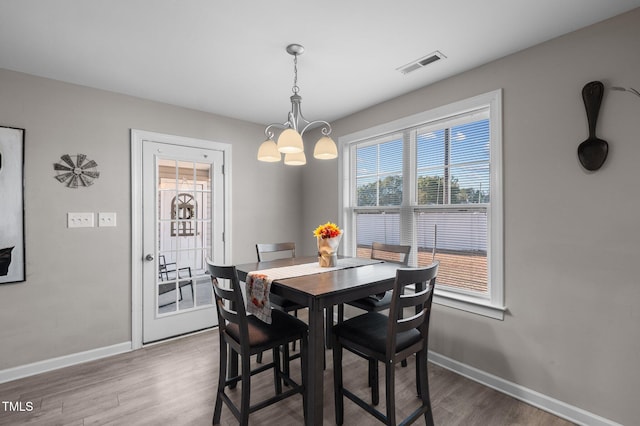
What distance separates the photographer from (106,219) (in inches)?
111

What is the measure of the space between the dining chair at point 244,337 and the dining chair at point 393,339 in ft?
0.86

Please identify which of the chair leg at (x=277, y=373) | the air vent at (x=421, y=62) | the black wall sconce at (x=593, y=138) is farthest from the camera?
the air vent at (x=421, y=62)

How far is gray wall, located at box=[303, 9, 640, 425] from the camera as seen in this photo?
174 cm

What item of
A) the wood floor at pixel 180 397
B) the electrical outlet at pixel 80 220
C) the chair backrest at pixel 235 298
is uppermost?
the electrical outlet at pixel 80 220

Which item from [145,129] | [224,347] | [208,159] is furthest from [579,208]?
[145,129]

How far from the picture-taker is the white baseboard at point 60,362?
239cm

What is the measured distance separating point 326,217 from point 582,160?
2561 mm

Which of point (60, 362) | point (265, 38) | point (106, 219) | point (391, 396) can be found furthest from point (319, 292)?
point (60, 362)

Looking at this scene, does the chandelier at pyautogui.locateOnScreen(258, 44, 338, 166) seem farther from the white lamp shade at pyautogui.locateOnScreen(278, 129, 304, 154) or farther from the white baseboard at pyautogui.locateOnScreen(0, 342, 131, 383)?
the white baseboard at pyautogui.locateOnScreen(0, 342, 131, 383)

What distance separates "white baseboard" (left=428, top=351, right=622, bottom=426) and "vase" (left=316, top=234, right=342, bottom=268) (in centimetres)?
133

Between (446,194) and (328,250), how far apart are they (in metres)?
1.24

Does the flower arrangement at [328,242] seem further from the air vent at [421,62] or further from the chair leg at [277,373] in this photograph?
the air vent at [421,62]

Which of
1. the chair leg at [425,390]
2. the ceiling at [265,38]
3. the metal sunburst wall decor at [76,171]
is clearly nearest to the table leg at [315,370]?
the chair leg at [425,390]

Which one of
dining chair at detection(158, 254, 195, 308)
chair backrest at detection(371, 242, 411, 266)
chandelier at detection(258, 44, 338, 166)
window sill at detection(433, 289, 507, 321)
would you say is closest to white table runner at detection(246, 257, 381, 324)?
chair backrest at detection(371, 242, 411, 266)
